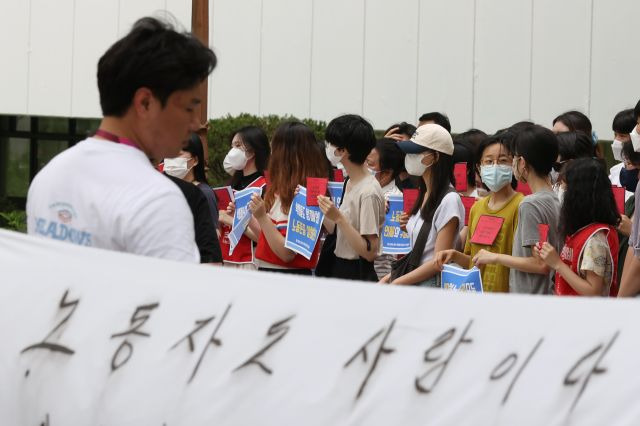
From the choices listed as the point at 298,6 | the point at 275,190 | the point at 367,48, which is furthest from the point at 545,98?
the point at 275,190

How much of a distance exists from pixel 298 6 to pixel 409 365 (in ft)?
56.0

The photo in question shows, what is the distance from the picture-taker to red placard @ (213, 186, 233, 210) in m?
8.54

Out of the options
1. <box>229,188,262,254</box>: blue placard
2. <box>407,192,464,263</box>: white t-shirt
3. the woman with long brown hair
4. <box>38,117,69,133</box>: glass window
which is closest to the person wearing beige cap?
<box>407,192,464,263</box>: white t-shirt

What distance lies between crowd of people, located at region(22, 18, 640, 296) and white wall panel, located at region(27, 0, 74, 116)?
474 inches

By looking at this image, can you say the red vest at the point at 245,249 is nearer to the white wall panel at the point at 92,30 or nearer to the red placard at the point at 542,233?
the red placard at the point at 542,233

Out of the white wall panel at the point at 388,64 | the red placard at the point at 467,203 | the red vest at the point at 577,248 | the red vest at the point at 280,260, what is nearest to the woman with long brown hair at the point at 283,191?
the red vest at the point at 280,260

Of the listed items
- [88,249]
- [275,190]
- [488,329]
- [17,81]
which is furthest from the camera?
[17,81]

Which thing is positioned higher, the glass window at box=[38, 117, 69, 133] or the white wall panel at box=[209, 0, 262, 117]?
the white wall panel at box=[209, 0, 262, 117]

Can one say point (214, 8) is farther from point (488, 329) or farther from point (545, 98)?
point (488, 329)

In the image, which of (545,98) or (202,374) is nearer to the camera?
(202,374)

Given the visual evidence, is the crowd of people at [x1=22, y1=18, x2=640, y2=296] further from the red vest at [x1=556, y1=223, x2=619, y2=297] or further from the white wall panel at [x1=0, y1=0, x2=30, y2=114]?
the white wall panel at [x1=0, y1=0, x2=30, y2=114]

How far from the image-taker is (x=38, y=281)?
3250 mm

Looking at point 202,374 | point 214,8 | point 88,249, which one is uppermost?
point 214,8

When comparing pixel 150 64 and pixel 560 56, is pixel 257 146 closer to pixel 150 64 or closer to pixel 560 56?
pixel 150 64
